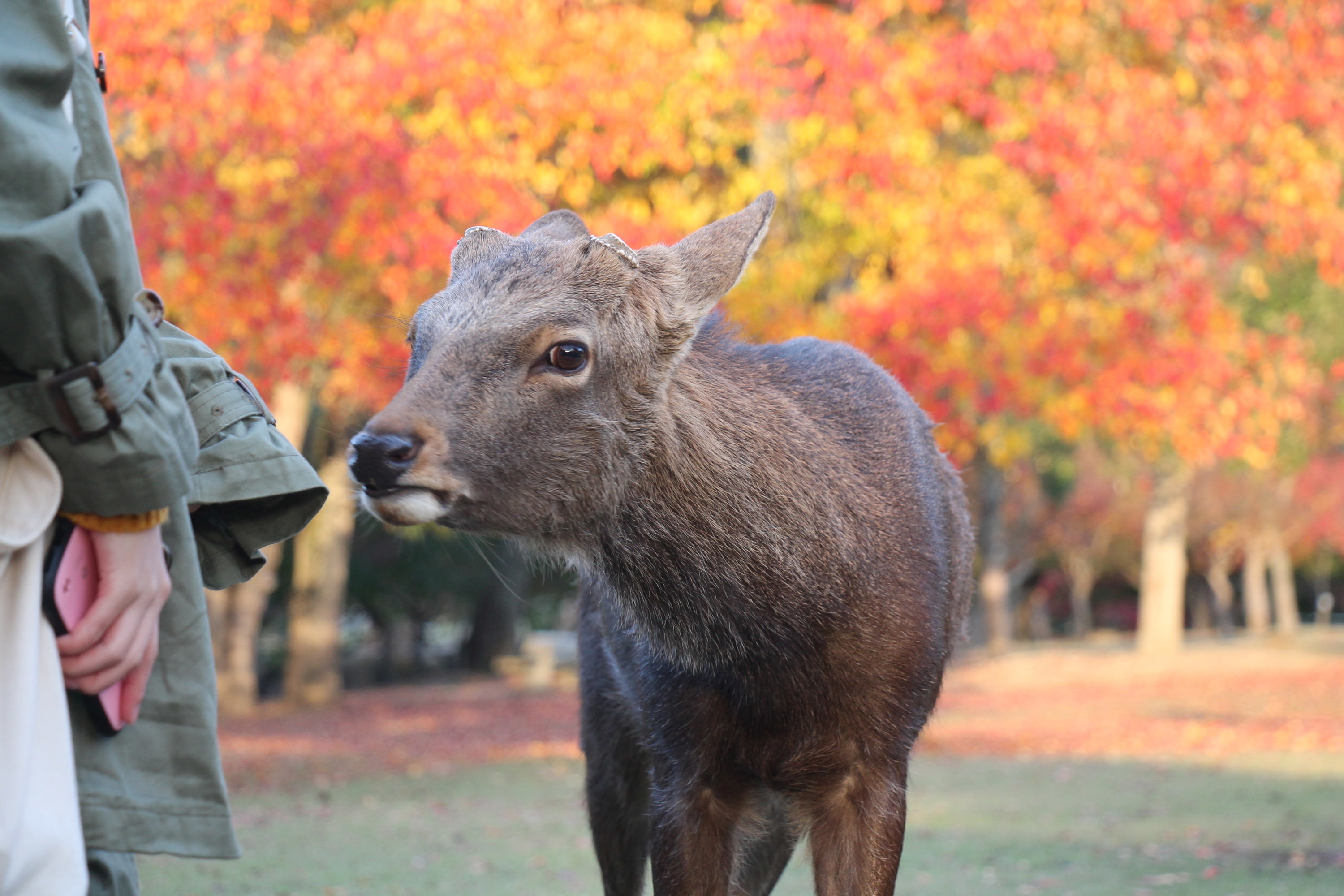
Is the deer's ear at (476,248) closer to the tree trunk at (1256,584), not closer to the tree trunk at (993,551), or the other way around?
the tree trunk at (993,551)

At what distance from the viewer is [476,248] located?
363 centimetres

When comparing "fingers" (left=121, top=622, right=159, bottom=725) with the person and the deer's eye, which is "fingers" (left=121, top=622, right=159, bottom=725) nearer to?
the person

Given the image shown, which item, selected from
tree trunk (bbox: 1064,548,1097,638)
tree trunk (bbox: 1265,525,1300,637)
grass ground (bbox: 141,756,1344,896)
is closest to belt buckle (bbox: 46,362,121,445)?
grass ground (bbox: 141,756,1344,896)

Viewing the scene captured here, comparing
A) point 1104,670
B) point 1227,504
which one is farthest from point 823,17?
point 1227,504

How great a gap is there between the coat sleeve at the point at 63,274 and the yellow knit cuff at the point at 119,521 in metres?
0.02

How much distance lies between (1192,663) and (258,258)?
21361 millimetres

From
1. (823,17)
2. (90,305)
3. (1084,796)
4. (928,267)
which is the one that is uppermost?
(823,17)

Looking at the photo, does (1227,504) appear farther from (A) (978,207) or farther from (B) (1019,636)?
(A) (978,207)

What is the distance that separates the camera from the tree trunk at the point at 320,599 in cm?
1877

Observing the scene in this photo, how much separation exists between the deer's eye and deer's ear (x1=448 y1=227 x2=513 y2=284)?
1.33ft

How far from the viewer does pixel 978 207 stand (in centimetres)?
1204

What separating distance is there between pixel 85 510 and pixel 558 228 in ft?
6.62

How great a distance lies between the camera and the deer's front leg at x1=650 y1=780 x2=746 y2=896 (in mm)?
3891

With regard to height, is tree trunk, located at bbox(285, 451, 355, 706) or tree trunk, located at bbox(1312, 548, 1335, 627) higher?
tree trunk, located at bbox(285, 451, 355, 706)
